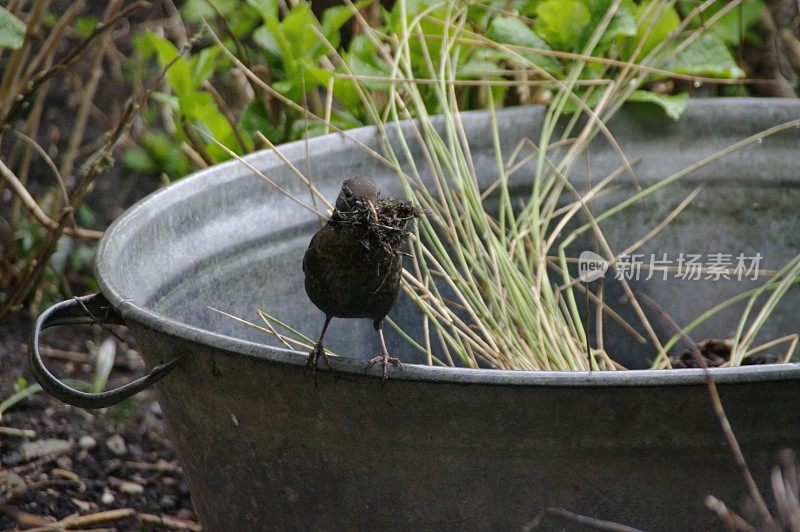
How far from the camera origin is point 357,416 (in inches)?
54.8

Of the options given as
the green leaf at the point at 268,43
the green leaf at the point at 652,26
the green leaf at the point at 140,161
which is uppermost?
the green leaf at the point at 652,26

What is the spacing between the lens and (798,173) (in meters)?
2.29

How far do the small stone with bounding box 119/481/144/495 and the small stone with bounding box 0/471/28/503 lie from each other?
0.73 feet

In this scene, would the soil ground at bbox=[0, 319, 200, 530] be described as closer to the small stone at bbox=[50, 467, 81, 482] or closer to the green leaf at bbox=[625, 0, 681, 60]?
the small stone at bbox=[50, 467, 81, 482]

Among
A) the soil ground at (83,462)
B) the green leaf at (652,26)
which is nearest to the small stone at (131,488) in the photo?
the soil ground at (83,462)

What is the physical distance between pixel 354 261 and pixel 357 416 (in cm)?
26

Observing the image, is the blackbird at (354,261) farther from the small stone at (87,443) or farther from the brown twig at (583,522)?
the small stone at (87,443)

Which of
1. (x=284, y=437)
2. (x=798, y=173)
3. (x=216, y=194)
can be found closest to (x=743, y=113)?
(x=798, y=173)

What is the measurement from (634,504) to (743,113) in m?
1.28

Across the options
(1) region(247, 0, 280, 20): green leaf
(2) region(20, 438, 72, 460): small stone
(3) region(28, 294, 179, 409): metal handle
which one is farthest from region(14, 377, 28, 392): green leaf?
(1) region(247, 0, 280, 20): green leaf

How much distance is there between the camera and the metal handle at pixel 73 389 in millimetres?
1500

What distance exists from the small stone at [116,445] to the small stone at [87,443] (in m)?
0.03

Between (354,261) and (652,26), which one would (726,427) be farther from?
(652,26)

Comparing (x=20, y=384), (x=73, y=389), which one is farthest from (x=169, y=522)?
(x=73, y=389)
